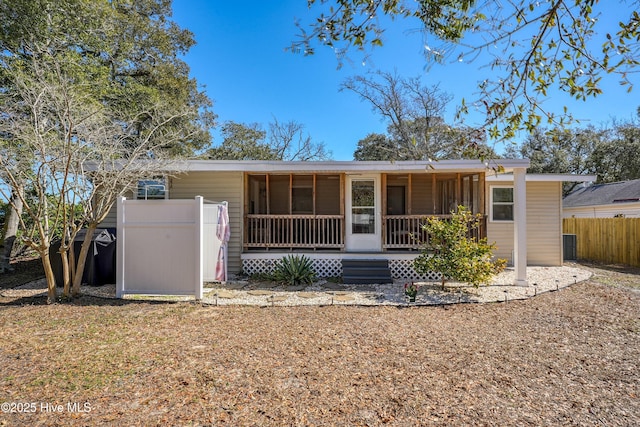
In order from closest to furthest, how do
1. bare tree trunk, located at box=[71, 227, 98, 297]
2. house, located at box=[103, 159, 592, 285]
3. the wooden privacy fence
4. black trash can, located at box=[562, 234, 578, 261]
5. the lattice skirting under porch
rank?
bare tree trunk, located at box=[71, 227, 98, 297] → house, located at box=[103, 159, 592, 285] → the lattice skirting under porch → the wooden privacy fence → black trash can, located at box=[562, 234, 578, 261]

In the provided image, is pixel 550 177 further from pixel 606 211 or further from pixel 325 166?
pixel 606 211

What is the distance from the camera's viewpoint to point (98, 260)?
6824 mm

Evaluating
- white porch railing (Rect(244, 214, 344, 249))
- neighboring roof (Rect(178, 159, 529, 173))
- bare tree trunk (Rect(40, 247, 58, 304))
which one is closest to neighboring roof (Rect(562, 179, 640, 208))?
neighboring roof (Rect(178, 159, 529, 173))

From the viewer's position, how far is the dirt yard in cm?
250

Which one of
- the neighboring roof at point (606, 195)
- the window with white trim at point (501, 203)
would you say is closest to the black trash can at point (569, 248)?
the window with white trim at point (501, 203)

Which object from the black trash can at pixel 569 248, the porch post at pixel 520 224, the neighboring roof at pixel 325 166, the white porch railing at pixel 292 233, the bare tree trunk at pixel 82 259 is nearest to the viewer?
the bare tree trunk at pixel 82 259

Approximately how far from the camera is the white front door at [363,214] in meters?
8.48

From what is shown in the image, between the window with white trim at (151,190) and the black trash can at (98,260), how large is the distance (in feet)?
5.78

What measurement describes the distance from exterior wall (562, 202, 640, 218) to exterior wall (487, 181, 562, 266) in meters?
10.1

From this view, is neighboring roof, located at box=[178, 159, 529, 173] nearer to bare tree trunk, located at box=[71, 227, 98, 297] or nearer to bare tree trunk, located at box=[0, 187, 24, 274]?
bare tree trunk, located at box=[71, 227, 98, 297]

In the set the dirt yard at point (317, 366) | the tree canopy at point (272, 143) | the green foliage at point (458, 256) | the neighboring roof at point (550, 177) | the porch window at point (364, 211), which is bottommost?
the dirt yard at point (317, 366)

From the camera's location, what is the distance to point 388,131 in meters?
24.5

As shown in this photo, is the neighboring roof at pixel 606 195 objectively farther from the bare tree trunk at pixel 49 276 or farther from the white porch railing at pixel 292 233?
the bare tree trunk at pixel 49 276

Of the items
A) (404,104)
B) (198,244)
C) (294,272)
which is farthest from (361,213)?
(404,104)
